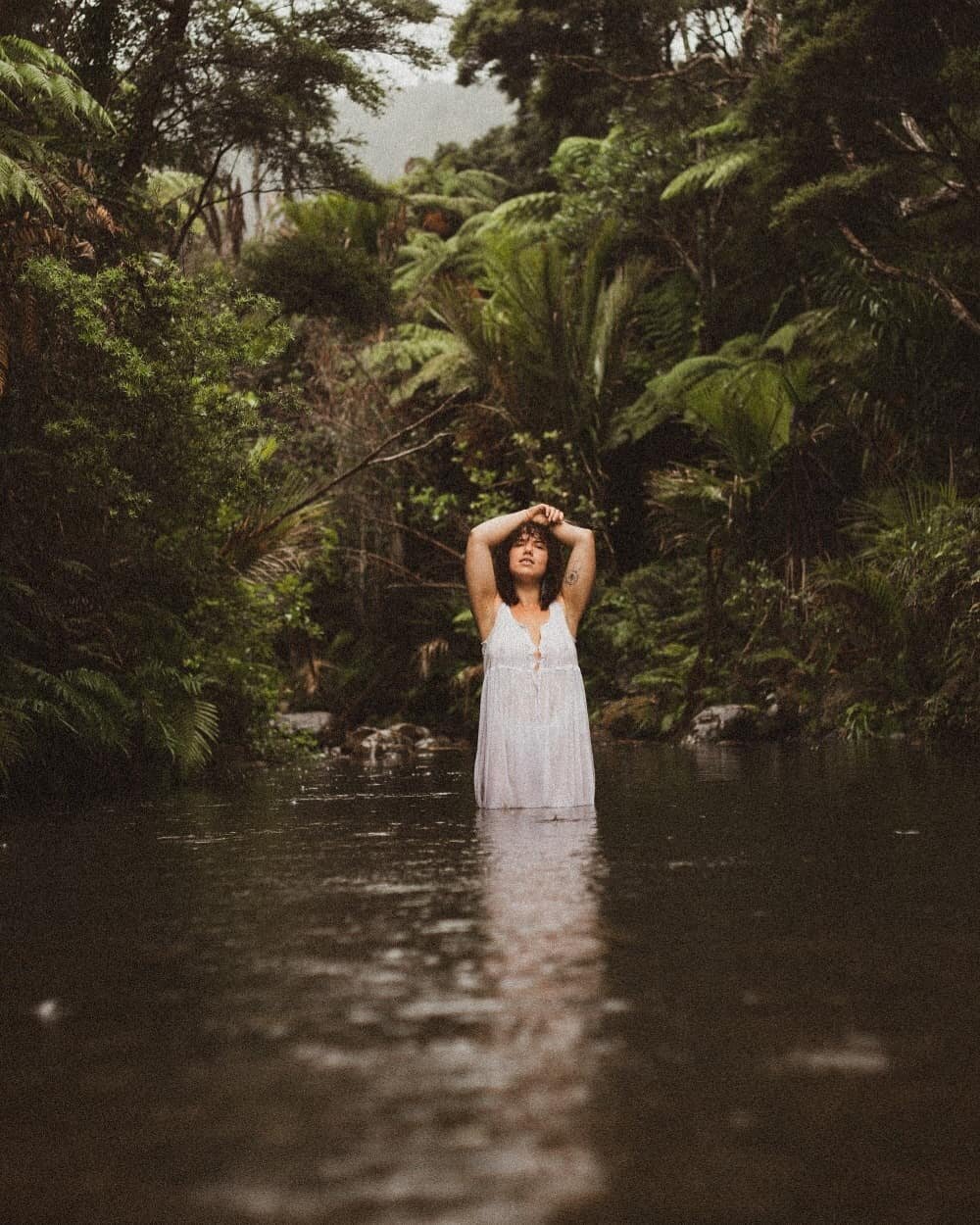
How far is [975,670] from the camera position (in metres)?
14.2

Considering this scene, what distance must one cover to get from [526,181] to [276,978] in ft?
103

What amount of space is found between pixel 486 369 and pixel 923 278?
1001cm

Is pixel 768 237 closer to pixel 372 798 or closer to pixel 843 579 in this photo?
pixel 843 579

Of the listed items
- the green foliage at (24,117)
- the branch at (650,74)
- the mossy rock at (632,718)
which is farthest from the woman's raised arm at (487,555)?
the branch at (650,74)

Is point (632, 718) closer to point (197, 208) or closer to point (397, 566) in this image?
point (397, 566)

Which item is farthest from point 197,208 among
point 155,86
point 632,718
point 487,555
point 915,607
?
point 632,718

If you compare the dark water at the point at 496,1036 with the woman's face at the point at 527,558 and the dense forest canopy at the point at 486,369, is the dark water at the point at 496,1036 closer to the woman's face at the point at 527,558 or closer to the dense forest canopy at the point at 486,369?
the woman's face at the point at 527,558

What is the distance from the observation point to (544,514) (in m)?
7.28

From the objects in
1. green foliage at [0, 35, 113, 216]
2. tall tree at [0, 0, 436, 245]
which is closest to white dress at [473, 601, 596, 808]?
green foliage at [0, 35, 113, 216]

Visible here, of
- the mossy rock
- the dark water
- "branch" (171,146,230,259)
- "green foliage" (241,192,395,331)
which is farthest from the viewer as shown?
the mossy rock

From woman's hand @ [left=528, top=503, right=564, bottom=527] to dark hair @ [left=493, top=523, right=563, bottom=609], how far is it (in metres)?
0.04

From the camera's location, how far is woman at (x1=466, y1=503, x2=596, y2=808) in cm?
723

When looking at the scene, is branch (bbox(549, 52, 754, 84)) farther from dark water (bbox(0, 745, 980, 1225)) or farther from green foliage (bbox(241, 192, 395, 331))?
dark water (bbox(0, 745, 980, 1225))

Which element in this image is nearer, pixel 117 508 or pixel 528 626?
pixel 528 626
